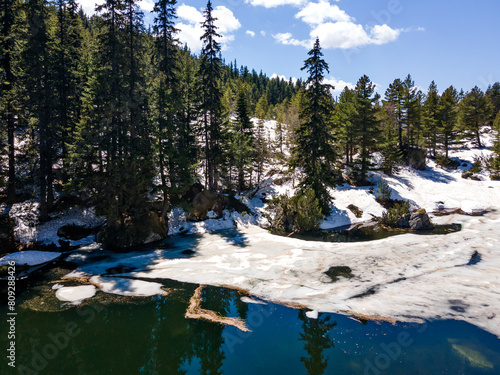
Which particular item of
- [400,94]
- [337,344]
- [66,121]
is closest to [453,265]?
[337,344]

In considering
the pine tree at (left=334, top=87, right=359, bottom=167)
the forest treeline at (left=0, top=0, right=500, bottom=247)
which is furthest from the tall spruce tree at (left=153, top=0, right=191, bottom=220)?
the pine tree at (left=334, top=87, right=359, bottom=167)

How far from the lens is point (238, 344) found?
8.28 meters

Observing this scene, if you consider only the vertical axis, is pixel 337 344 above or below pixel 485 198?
below

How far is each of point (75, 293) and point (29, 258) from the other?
651 centimetres

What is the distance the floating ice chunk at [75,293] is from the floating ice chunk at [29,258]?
5.01 m

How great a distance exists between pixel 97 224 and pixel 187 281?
12944mm

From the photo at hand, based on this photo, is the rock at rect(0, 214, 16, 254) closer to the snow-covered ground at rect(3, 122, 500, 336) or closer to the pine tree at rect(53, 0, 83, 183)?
the snow-covered ground at rect(3, 122, 500, 336)

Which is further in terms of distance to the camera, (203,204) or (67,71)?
(203,204)

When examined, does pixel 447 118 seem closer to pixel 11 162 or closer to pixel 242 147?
pixel 242 147

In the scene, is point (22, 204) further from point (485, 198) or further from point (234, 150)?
point (485, 198)

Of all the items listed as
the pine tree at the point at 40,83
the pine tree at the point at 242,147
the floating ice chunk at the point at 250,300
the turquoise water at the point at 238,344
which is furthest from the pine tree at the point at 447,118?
the pine tree at the point at 40,83

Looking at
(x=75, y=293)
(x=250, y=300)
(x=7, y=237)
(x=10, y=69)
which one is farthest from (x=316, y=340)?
(x=10, y=69)

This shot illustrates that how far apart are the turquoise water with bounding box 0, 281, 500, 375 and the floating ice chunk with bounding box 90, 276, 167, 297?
3.95ft

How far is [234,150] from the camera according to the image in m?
31.1
